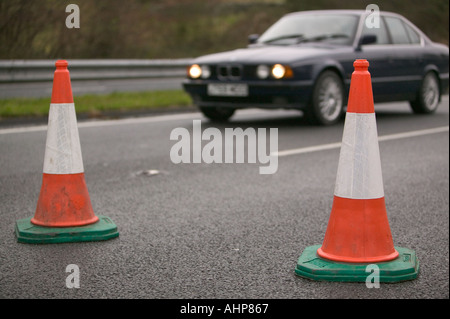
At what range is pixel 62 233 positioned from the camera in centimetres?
386

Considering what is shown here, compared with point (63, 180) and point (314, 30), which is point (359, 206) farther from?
point (314, 30)

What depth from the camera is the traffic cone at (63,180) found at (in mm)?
3977

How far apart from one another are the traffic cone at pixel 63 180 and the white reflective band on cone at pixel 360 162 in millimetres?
1367

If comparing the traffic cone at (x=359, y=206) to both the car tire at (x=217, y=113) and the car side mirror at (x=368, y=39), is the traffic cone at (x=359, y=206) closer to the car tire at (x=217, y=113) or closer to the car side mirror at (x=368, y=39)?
the car tire at (x=217, y=113)

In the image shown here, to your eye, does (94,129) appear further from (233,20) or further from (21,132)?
(233,20)

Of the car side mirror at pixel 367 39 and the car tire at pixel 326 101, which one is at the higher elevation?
the car side mirror at pixel 367 39

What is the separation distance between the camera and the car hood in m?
9.04

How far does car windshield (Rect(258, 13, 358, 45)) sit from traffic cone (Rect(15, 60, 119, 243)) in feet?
20.7

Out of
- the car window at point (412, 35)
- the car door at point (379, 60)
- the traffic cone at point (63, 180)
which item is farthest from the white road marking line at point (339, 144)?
the traffic cone at point (63, 180)

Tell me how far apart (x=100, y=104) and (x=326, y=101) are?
3.41 meters

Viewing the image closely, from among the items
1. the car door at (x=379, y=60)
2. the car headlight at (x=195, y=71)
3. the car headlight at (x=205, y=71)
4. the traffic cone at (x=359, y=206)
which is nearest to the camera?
the traffic cone at (x=359, y=206)

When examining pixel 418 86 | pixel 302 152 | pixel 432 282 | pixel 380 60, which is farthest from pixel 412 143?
pixel 432 282

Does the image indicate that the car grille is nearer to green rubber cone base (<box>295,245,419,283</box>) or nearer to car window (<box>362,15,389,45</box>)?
car window (<box>362,15,389,45</box>)

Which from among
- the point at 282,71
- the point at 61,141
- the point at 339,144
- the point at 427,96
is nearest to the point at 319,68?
the point at 282,71
